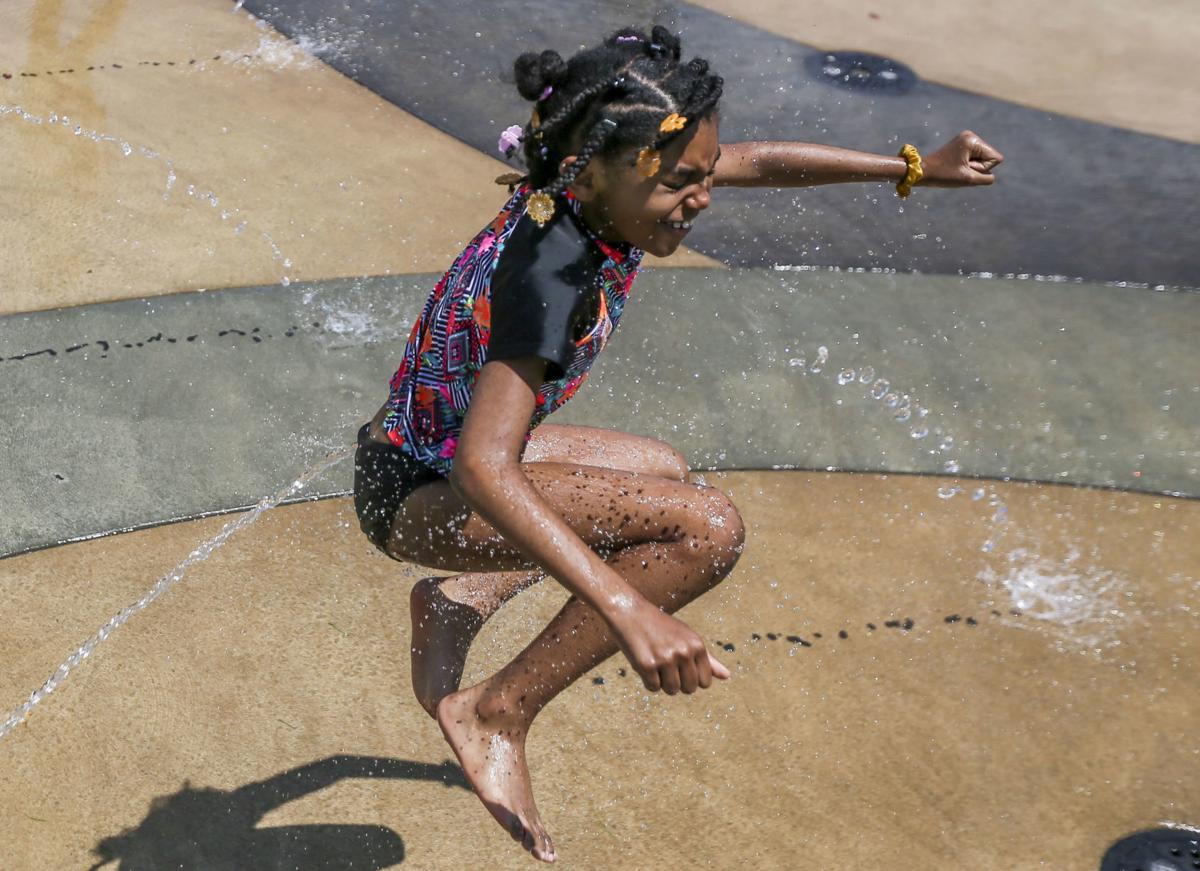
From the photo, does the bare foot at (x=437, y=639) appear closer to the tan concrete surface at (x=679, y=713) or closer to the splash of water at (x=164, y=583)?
the tan concrete surface at (x=679, y=713)

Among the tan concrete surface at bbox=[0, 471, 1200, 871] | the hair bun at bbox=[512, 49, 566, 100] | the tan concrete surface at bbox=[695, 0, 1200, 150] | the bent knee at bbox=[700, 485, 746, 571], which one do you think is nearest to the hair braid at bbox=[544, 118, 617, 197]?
the hair bun at bbox=[512, 49, 566, 100]

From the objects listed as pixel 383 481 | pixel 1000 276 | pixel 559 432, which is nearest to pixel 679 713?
pixel 559 432

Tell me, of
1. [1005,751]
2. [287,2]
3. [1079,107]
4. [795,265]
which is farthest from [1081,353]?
[287,2]

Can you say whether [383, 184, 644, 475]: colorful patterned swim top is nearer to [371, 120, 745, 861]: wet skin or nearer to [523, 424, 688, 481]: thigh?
[371, 120, 745, 861]: wet skin

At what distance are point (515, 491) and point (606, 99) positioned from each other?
702mm

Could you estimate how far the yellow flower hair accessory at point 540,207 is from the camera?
2.24 m

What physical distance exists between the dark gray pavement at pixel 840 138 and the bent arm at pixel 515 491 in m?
3.03

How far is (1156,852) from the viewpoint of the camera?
3031mm

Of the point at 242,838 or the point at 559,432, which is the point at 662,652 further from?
the point at 242,838

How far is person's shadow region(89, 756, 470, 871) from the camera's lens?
2924mm

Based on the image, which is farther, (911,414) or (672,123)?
(911,414)

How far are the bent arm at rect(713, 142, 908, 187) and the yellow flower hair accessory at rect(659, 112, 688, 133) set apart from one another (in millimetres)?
679

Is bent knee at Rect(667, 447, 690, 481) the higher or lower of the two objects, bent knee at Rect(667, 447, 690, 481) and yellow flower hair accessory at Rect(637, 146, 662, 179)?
the lower

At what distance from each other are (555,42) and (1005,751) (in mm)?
4479
